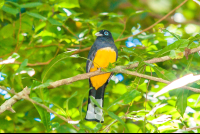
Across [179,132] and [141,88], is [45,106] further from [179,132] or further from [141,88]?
[141,88]

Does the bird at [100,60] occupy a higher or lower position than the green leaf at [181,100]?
higher

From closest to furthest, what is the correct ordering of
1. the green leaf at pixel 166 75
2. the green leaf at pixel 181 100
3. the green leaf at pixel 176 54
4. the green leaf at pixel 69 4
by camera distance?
the green leaf at pixel 176 54, the green leaf at pixel 166 75, the green leaf at pixel 181 100, the green leaf at pixel 69 4

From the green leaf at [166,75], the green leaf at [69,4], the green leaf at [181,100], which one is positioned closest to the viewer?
the green leaf at [166,75]

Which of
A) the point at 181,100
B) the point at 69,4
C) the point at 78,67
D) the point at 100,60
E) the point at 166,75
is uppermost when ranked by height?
the point at 69,4

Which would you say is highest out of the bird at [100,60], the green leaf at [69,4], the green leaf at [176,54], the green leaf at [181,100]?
the green leaf at [69,4]

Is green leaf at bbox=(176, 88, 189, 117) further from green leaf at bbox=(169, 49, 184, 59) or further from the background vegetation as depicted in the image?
green leaf at bbox=(169, 49, 184, 59)

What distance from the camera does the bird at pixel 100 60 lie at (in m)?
3.55

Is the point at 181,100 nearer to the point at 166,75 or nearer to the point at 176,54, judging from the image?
the point at 166,75

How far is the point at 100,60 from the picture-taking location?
→ 377 centimetres

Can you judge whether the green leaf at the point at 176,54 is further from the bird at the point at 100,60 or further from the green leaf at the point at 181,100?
the bird at the point at 100,60

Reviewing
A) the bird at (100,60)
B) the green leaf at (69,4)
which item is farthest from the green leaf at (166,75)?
the green leaf at (69,4)

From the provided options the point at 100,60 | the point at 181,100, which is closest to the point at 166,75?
the point at 181,100

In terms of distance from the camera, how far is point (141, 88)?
392 cm

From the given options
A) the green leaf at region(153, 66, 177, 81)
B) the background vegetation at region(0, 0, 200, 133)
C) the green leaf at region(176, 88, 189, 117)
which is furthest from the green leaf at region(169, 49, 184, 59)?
the green leaf at region(176, 88, 189, 117)
